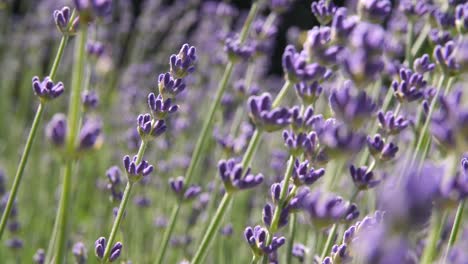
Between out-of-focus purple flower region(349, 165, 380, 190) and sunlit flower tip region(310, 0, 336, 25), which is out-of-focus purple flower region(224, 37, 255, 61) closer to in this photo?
sunlit flower tip region(310, 0, 336, 25)

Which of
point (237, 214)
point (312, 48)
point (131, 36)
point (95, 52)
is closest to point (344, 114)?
point (312, 48)

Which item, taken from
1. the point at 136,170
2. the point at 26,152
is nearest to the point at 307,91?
the point at 136,170

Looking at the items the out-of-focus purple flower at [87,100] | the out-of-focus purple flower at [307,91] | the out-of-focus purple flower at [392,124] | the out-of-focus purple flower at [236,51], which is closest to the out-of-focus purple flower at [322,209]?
the out-of-focus purple flower at [307,91]

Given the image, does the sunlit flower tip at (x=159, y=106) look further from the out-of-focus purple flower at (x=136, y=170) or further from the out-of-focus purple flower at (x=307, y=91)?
the out-of-focus purple flower at (x=307, y=91)

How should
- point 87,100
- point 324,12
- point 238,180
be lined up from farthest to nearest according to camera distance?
point 87,100, point 324,12, point 238,180

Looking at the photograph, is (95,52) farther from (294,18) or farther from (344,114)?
(294,18)

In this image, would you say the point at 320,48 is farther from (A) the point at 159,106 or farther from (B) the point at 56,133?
(B) the point at 56,133

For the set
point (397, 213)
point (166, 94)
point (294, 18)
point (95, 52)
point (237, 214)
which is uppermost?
point (294, 18)
